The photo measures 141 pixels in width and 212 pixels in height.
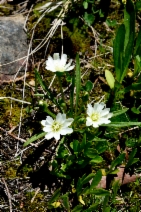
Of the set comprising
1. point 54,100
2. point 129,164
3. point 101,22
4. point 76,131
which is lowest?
point 129,164

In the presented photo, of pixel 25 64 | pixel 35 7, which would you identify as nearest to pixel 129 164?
pixel 25 64

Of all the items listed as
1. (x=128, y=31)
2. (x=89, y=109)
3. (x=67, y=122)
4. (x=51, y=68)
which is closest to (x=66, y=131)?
(x=67, y=122)

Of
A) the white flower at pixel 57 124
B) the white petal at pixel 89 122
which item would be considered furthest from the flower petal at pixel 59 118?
the white petal at pixel 89 122

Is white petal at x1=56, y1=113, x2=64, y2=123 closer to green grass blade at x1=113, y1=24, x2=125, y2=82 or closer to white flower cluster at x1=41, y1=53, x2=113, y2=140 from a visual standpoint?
white flower cluster at x1=41, y1=53, x2=113, y2=140

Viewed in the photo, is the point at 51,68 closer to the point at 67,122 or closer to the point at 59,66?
the point at 59,66

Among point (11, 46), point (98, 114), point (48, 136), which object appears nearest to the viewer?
point (48, 136)

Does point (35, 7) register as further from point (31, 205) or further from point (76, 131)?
point (31, 205)

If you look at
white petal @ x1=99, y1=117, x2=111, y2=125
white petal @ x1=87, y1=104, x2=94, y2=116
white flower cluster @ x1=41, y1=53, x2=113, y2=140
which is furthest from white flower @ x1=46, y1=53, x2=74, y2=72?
white petal @ x1=99, y1=117, x2=111, y2=125

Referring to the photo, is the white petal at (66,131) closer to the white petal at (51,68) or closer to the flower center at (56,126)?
the flower center at (56,126)

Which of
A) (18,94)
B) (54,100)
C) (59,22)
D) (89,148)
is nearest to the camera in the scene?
(89,148)
